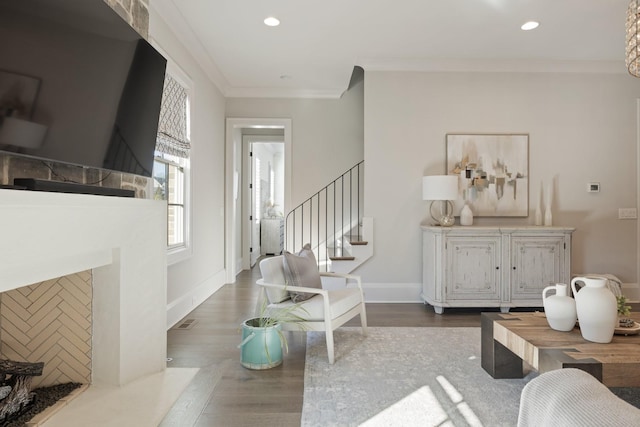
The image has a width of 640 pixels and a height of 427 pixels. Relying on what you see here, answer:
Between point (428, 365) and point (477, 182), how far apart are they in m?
2.52

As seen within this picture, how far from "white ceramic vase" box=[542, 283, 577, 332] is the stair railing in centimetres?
358

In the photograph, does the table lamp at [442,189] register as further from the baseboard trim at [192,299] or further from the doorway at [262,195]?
the doorway at [262,195]

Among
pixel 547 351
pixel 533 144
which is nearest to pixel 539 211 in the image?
pixel 533 144

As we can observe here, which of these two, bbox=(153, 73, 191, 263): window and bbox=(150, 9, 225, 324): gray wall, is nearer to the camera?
bbox=(153, 73, 191, 263): window

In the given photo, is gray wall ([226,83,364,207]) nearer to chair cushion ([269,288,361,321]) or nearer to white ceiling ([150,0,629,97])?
white ceiling ([150,0,629,97])

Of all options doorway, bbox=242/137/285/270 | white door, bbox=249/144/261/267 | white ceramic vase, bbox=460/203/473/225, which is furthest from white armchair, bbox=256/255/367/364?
white door, bbox=249/144/261/267

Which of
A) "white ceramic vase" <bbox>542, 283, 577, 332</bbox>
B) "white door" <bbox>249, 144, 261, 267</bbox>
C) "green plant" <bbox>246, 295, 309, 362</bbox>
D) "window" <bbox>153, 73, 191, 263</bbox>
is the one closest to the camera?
"white ceramic vase" <bbox>542, 283, 577, 332</bbox>

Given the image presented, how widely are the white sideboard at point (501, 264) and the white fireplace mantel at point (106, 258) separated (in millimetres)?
2767

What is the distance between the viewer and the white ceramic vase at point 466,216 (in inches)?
168

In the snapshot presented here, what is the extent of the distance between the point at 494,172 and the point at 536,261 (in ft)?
3.63

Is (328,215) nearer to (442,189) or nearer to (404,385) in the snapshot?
(442,189)

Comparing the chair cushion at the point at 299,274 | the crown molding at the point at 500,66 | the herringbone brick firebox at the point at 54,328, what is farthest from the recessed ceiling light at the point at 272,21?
the herringbone brick firebox at the point at 54,328

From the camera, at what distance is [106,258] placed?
1967 millimetres

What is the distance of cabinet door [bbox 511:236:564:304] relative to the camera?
3984 millimetres
